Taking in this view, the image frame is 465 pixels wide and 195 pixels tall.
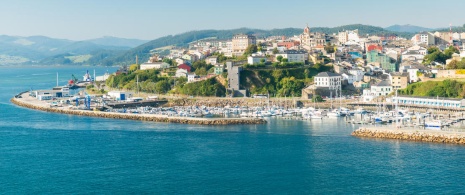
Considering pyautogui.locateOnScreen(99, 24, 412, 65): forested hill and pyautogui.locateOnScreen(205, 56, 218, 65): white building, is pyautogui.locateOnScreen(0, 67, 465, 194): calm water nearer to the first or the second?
pyautogui.locateOnScreen(205, 56, 218, 65): white building

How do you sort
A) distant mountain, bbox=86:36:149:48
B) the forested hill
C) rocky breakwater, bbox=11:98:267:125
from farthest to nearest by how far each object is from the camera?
distant mountain, bbox=86:36:149:48 → the forested hill → rocky breakwater, bbox=11:98:267:125

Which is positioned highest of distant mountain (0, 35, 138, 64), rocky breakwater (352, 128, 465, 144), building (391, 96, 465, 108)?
distant mountain (0, 35, 138, 64)

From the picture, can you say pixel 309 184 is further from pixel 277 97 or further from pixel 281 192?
pixel 277 97

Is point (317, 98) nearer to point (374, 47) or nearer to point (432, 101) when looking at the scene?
point (432, 101)

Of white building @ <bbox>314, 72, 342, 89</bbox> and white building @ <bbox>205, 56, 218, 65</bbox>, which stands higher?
white building @ <bbox>205, 56, 218, 65</bbox>

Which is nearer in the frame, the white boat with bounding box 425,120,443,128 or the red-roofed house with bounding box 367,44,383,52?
the white boat with bounding box 425,120,443,128

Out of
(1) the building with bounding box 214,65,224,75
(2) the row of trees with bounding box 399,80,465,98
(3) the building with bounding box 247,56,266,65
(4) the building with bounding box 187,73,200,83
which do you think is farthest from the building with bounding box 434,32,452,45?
(4) the building with bounding box 187,73,200,83

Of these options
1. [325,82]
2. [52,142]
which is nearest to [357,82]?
[325,82]
